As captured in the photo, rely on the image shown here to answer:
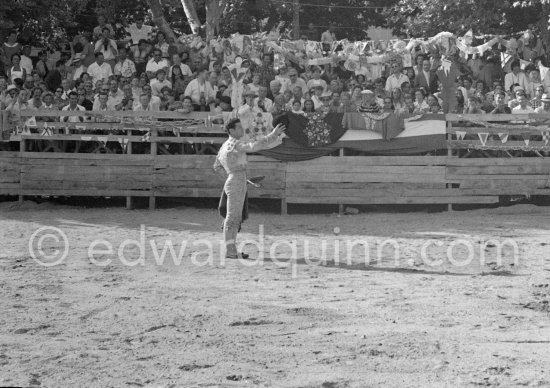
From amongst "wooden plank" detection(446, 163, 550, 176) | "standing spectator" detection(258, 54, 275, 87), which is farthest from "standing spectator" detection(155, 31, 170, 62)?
"wooden plank" detection(446, 163, 550, 176)

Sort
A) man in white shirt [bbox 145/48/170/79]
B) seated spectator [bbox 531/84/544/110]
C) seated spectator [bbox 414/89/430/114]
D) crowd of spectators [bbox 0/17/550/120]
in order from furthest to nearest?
man in white shirt [bbox 145/48/170/79], seated spectator [bbox 531/84/544/110], seated spectator [bbox 414/89/430/114], crowd of spectators [bbox 0/17/550/120]

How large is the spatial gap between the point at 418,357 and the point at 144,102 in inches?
423

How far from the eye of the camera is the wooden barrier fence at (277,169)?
17.2 metres

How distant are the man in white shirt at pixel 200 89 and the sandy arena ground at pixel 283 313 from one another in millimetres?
3507

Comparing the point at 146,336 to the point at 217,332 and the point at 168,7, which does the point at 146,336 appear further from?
the point at 168,7

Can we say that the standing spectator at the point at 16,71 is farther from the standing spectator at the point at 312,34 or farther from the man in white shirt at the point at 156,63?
the standing spectator at the point at 312,34

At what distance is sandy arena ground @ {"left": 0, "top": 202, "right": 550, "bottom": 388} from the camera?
7.32 meters

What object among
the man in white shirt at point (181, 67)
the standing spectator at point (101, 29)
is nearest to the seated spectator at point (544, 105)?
the man in white shirt at point (181, 67)

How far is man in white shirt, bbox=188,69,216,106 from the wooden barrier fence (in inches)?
32.3

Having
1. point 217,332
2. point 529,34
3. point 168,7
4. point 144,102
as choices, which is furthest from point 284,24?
point 217,332

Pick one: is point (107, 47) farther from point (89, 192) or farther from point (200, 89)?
point (89, 192)

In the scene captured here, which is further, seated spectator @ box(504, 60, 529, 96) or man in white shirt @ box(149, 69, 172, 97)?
seated spectator @ box(504, 60, 529, 96)

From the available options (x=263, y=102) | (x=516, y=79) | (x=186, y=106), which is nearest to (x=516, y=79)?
(x=516, y=79)

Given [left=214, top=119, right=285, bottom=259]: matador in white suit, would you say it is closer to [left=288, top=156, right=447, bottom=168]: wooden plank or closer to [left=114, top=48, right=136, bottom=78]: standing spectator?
[left=288, top=156, right=447, bottom=168]: wooden plank
